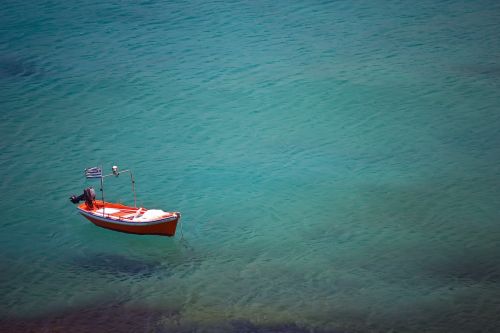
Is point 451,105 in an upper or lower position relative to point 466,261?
upper

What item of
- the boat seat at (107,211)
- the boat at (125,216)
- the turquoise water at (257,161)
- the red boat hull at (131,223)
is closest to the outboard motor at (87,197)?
the boat at (125,216)

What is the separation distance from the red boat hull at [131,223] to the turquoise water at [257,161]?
0.36 meters

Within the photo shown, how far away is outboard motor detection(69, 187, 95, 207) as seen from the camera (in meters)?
22.8

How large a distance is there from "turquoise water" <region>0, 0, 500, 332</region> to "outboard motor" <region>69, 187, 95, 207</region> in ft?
2.54

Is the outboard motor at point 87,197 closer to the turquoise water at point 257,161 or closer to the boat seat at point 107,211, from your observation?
the boat seat at point 107,211

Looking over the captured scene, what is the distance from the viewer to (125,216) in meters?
22.3

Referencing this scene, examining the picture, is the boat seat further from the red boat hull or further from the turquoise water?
the turquoise water

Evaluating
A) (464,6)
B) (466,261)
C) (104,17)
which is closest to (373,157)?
(466,261)

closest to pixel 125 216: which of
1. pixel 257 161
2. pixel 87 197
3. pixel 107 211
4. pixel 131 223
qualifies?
pixel 131 223

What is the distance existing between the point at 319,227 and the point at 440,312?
5.46 metres

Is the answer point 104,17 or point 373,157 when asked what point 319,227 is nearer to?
point 373,157

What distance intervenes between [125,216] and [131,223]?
1.70ft

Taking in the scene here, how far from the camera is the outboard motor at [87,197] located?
896 inches

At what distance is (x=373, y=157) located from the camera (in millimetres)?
27266
